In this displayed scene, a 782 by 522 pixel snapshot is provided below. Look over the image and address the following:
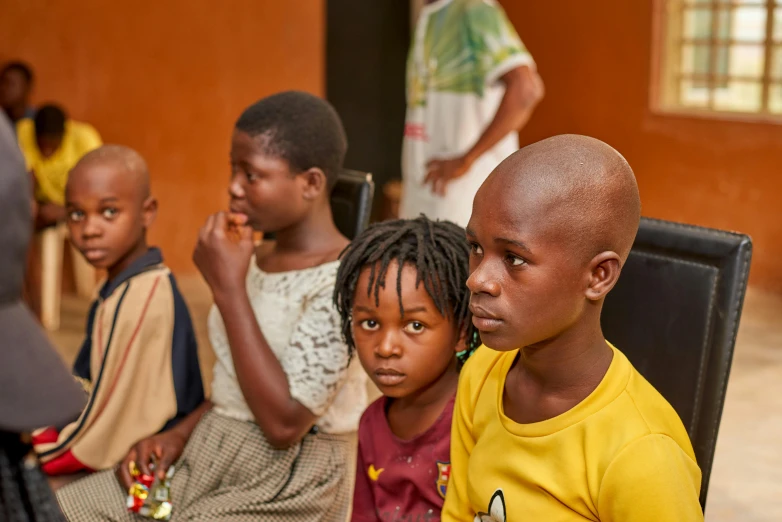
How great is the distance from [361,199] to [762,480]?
6.64ft

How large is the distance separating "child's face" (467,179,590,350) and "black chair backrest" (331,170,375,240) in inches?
40.8

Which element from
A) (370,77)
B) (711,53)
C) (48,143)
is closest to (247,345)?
(48,143)

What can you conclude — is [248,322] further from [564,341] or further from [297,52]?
[297,52]

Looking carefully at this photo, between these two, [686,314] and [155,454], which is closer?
[686,314]

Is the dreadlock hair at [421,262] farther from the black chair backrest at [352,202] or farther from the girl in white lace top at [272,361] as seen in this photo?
the black chair backrest at [352,202]

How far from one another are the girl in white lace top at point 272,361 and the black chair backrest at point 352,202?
0.21m

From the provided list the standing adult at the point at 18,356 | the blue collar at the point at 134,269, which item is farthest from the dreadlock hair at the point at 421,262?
the standing adult at the point at 18,356

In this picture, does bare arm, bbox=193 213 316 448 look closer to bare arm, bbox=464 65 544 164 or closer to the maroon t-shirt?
the maroon t-shirt

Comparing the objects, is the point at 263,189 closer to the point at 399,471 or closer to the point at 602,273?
the point at 399,471

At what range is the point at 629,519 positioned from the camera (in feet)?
4.29

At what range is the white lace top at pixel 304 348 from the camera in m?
2.06

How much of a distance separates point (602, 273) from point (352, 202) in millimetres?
1185

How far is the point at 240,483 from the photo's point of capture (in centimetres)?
212

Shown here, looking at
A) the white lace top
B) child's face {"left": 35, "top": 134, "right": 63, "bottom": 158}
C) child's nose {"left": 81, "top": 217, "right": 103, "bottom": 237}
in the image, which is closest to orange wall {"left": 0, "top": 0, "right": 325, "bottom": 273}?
child's face {"left": 35, "top": 134, "right": 63, "bottom": 158}
